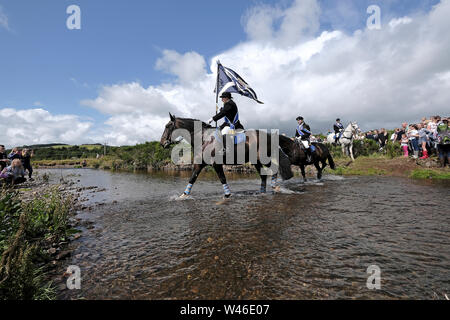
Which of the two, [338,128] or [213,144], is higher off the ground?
[338,128]

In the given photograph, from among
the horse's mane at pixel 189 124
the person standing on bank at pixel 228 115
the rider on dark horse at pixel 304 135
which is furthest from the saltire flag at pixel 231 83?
the rider on dark horse at pixel 304 135

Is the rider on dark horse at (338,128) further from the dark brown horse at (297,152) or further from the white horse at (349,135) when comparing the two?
the dark brown horse at (297,152)

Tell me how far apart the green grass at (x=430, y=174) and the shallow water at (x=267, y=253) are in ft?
28.3

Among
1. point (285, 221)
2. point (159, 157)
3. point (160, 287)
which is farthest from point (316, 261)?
point (159, 157)

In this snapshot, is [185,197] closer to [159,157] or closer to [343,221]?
[343,221]

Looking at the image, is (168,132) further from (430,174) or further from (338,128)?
(338,128)

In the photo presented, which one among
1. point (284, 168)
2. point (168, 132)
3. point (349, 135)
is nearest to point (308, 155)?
point (284, 168)

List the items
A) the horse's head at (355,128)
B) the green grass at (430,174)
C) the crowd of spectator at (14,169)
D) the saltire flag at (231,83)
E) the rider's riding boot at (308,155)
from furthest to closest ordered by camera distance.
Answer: the horse's head at (355,128), the green grass at (430,174), the rider's riding boot at (308,155), the crowd of spectator at (14,169), the saltire flag at (231,83)

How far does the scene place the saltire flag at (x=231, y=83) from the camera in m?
9.41

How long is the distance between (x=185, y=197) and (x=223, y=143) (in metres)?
2.81

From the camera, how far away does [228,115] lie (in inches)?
325

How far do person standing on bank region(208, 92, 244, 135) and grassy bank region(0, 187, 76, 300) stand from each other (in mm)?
5487

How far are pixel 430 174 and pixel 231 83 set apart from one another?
14006mm
